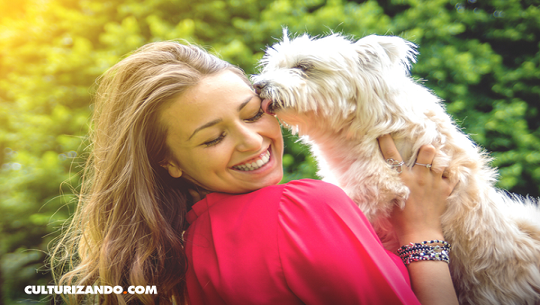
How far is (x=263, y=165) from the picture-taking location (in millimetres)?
1682

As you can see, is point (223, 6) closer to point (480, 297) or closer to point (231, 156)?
point (231, 156)

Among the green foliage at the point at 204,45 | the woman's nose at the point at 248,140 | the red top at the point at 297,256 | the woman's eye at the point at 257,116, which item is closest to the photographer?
the red top at the point at 297,256

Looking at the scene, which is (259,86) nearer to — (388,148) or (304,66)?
(304,66)

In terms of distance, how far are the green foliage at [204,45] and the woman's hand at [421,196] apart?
4.80 ft

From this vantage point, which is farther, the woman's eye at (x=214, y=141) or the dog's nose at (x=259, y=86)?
the dog's nose at (x=259, y=86)

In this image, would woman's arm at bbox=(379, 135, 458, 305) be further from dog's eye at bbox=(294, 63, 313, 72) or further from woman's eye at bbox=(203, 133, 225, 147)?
woman's eye at bbox=(203, 133, 225, 147)

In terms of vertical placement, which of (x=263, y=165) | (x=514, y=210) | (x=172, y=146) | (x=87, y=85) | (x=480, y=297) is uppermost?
(x=87, y=85)

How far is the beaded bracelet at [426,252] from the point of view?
63.1 inches

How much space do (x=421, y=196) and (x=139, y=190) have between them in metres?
1.55

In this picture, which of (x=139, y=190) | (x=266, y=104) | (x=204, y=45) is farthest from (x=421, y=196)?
(x=204, y=45)

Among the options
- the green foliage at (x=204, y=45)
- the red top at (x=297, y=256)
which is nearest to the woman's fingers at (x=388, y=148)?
the red top at (x=297, y=256)

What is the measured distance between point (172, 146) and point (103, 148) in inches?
19.3

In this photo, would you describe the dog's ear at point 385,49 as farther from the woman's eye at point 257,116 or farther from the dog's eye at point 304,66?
the woman's eye at point 257,116

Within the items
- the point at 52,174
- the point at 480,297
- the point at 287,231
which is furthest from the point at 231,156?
the point at 52,174
